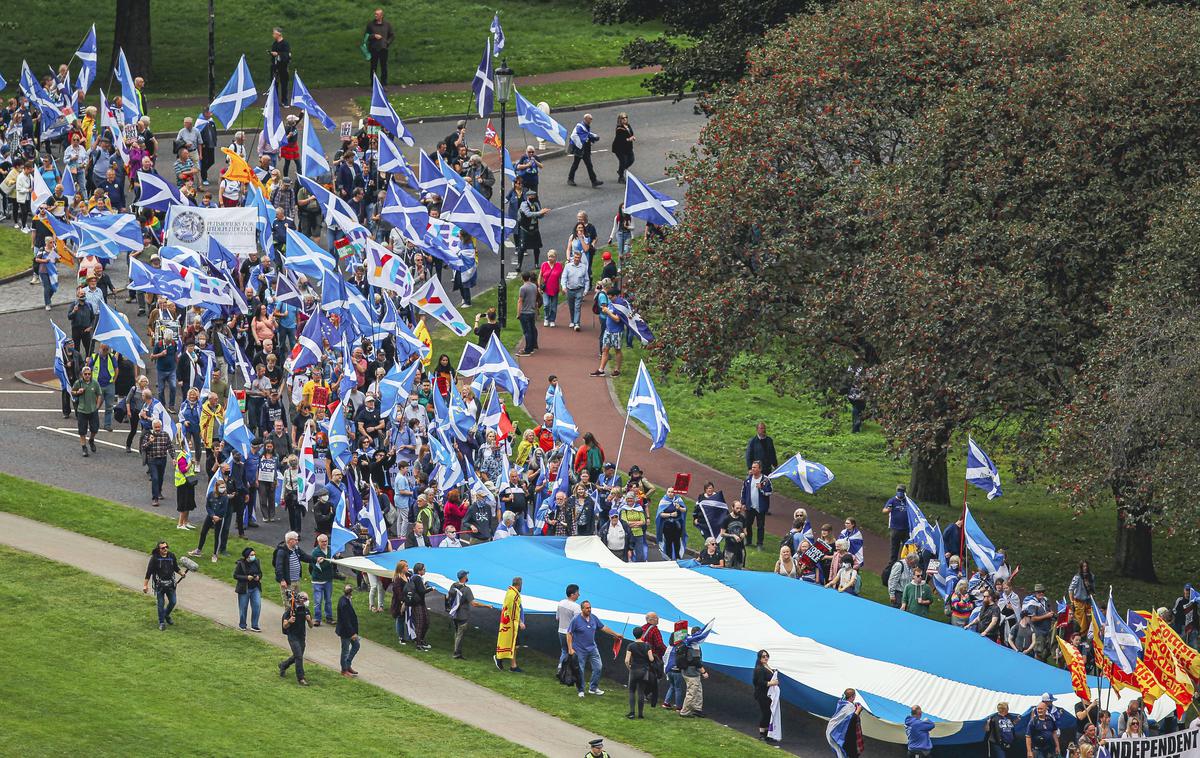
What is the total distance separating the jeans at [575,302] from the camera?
47.8 metres

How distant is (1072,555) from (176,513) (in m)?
17.7

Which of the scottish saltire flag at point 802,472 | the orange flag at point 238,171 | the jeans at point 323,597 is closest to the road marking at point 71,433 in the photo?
the orange flag at point 238,171

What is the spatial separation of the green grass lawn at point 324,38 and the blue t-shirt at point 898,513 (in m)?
35.4

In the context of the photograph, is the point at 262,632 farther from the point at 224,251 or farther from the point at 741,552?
the point at 224,251

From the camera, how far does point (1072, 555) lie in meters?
39.4

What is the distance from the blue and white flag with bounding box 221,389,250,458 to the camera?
35281 mm

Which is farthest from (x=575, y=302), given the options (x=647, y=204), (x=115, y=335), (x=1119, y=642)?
(x=1119, y=642)

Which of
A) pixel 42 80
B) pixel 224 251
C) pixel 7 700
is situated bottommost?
pixel 7 700

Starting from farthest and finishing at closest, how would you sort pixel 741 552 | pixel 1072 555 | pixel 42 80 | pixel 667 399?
pixel 42 80
pixel 667 399
pixel 1072 555
pixel 741 552

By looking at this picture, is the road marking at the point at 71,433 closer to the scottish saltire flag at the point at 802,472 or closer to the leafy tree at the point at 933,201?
the leafy tree at the point at 933,201

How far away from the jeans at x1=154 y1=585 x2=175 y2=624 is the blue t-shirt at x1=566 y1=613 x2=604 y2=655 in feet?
21.3

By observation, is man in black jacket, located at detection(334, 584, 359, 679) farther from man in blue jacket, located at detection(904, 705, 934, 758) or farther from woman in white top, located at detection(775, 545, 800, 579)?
man in blue jacket, located at detection(904, 705, 934, 758)

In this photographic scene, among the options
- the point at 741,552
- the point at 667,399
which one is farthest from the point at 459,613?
the point at 667,399

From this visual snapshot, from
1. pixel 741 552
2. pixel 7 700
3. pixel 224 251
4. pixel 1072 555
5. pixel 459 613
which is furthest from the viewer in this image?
pixel 224 251
